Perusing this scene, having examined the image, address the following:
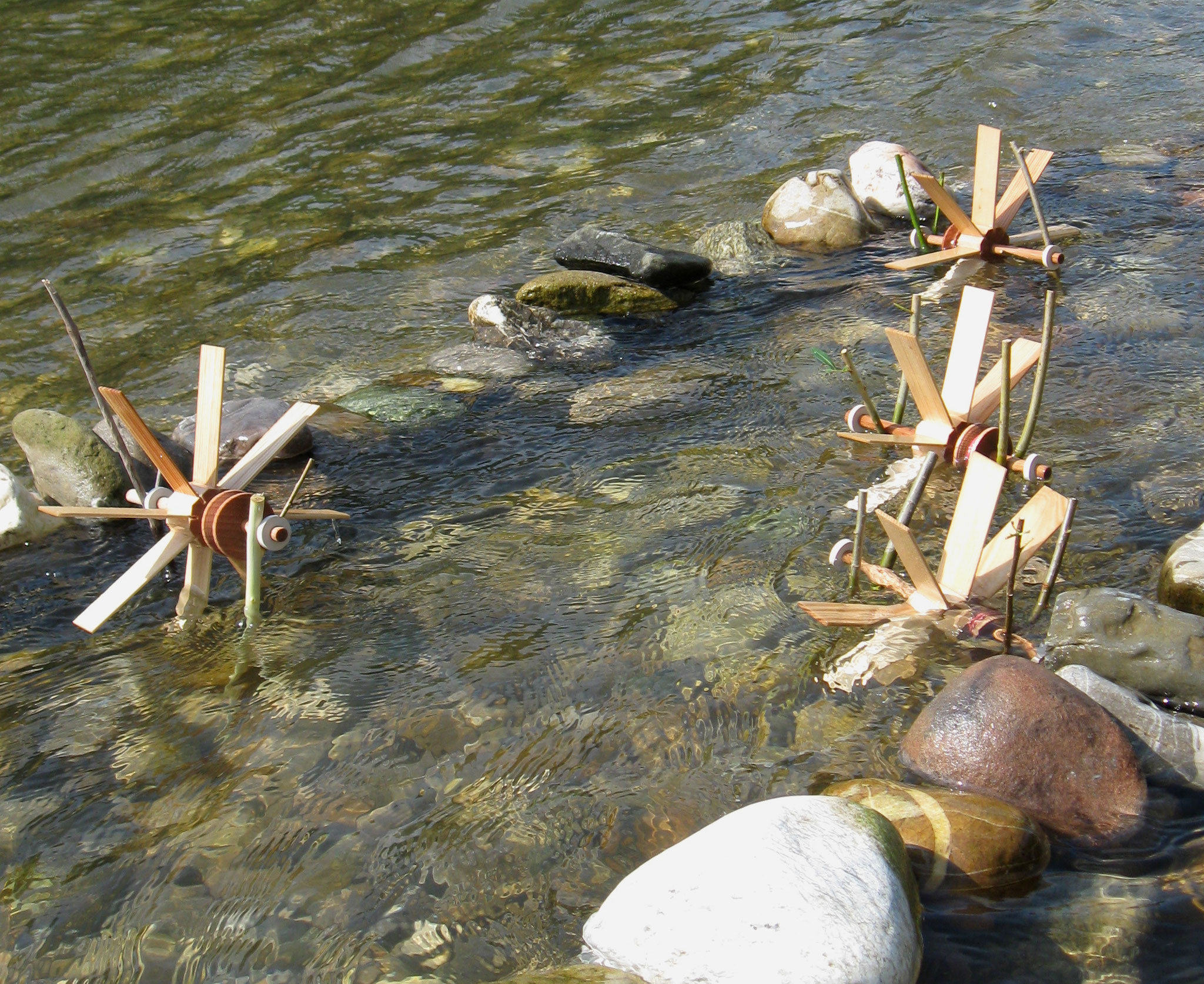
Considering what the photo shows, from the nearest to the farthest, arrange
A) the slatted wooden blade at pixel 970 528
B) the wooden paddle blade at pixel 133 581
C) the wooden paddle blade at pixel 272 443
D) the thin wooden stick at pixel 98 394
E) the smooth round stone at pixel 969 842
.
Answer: the smooth round stone at pixel 969 842 < the slatted wooden blade at pixel 970 528 < the wooden paddle blade at pixel 133 581 < the thin wooden stick at pixel 98 394 < the wooden paddle blade at pixel 272 443

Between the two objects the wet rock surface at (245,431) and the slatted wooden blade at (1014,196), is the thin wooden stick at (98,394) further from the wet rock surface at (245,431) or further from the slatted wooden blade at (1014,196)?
the slatted wooden blade at (1014,196)

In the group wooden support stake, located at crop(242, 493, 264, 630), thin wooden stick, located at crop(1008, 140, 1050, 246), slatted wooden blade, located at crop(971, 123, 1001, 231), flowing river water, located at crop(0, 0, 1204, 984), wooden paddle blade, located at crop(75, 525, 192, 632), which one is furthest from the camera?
slatted wooden blade, located at crop(971, 123, 1001, 231)

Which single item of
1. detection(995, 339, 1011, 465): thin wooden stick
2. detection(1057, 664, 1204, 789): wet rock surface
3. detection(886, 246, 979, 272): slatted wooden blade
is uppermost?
detection(995, 339, 1011, 465): thin wooden stick

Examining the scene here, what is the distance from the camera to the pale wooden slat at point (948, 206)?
23.0 ft

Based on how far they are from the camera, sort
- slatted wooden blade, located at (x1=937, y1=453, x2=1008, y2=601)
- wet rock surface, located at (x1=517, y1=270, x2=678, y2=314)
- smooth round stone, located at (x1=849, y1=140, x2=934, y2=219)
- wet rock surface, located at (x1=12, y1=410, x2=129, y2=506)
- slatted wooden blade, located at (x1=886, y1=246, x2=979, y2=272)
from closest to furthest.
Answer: slatted wooden blade, located at (x1=937, y1=453, x2=1008, y2=601), wet rock surface, located at (x1=12, y1=410, x2=129, y2=506), slatted wooden blade, located at (x1=886, y1=246, x2=979, y2=272), wet rock surface, located at (x1=517, y1=270, x2=678, y2=314), smooth round stone, located at (x1=849, y1=140, x2=934, y2=219)

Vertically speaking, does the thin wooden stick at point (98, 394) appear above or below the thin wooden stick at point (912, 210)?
above

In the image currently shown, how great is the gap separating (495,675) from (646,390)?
263 centimetres

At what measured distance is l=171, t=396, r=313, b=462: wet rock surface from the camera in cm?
619

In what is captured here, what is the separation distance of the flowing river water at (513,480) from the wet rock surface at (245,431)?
20 cm

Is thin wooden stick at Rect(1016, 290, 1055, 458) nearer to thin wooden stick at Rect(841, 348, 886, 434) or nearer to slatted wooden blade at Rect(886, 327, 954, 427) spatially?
slatted wooden blade at Rect(886, 327, 954, 427)

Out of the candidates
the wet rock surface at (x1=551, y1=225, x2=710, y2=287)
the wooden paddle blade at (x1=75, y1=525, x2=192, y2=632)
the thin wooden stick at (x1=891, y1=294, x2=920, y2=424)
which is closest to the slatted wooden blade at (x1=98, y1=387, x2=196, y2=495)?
the wooden paddle blade at (x1=75, y1=525, x2=192, y2=632)

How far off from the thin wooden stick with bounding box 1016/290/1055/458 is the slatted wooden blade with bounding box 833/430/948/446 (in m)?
0.34

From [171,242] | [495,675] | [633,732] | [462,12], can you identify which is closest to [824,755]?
[633,732]

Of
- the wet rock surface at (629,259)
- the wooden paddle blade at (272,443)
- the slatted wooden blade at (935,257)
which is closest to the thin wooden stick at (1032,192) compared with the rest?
the slatted wooden blade at (935,257)
